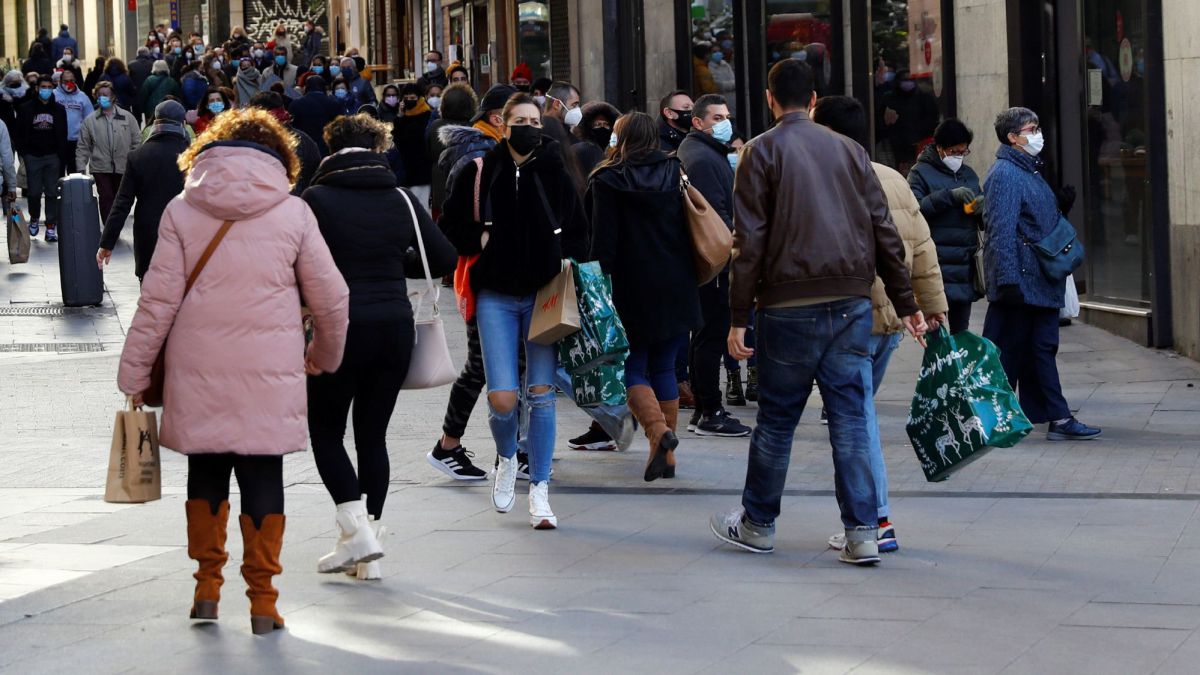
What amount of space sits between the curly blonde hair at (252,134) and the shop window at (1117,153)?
26.1ft

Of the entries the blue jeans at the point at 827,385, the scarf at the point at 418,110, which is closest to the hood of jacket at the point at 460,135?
the blue jeans at the point at 827,385

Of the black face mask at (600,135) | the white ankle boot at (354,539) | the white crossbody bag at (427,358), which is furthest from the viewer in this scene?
the black face mask at (600,135)

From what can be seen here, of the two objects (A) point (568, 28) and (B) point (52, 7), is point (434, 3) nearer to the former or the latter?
(A) point (568, 28)

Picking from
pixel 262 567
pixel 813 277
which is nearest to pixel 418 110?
pixel 813 277

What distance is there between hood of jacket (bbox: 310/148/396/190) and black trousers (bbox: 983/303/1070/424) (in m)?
4.15

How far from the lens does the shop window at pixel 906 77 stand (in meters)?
16.7

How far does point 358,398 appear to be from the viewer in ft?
22.4

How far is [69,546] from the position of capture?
24.8 ft

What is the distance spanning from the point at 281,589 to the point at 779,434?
1774 millimetres

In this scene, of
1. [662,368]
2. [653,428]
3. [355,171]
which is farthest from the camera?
[662,368]

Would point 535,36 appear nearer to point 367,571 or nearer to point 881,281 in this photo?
point 881,281

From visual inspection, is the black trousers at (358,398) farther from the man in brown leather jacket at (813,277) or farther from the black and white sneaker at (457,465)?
the black and white sneaker at (457,465)

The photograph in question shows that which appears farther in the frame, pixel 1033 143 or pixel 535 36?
pixel 535 36

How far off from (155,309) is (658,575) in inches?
76.2
